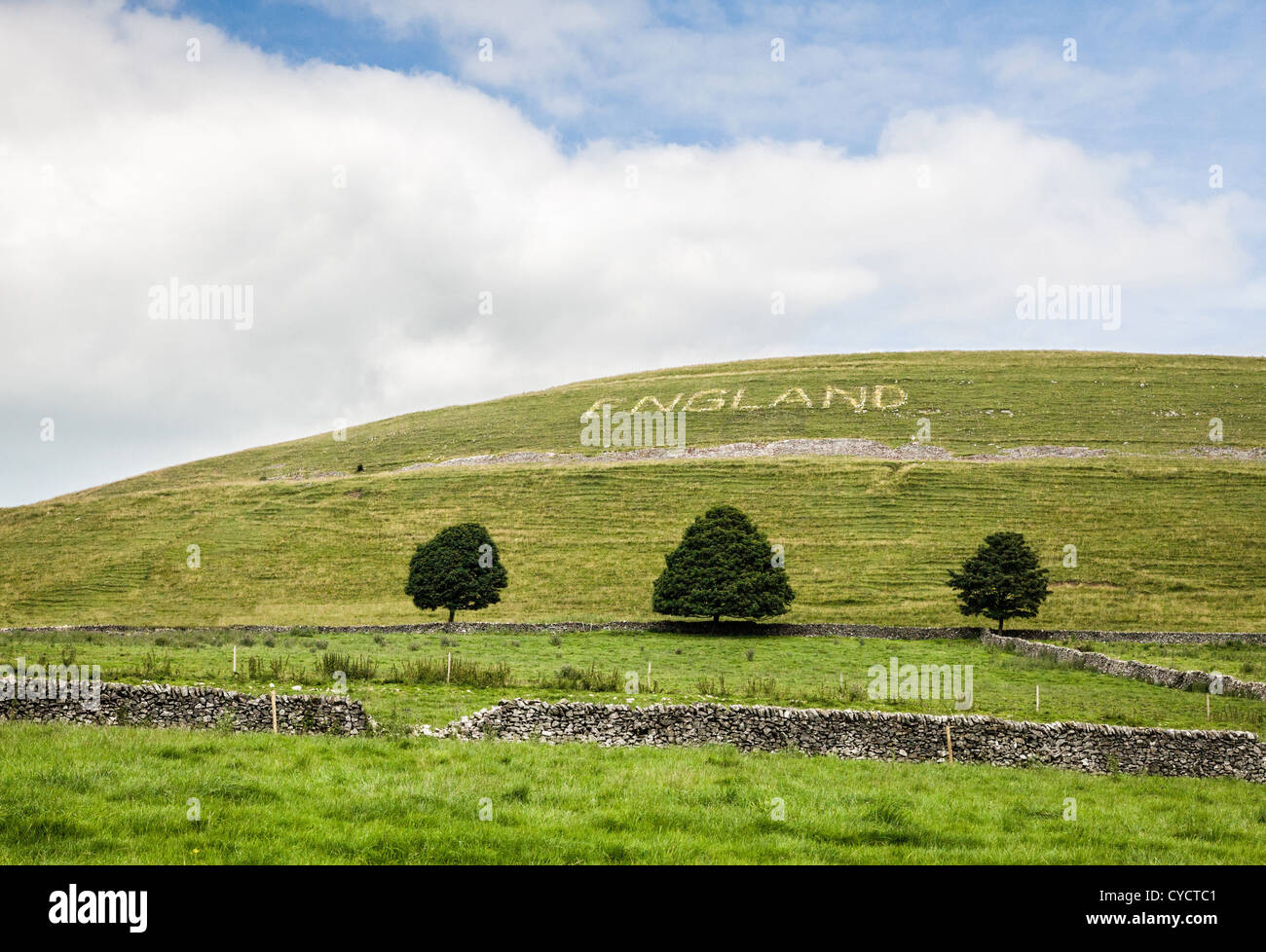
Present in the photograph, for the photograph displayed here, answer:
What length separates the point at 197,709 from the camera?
17.8 m

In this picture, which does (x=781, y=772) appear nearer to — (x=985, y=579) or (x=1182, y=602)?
(x=985, y=579)

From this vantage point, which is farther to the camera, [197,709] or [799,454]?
[799,454]

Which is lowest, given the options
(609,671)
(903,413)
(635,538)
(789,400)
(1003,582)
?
(609,671)

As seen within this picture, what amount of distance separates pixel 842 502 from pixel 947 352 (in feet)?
245

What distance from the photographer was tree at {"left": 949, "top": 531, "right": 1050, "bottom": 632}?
5256cm

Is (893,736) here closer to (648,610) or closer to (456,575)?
(456,575)

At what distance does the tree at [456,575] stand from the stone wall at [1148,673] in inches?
1242

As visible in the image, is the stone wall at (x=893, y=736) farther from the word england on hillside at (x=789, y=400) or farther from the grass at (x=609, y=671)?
the word england on hillside at (x=789, y=400)

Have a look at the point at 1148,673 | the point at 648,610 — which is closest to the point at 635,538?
the point at 648,610

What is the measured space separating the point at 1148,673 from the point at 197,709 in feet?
102

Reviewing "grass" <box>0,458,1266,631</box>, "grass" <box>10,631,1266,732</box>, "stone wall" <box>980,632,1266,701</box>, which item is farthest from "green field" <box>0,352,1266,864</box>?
"stone wall" <box>980,632,1266,701</box>

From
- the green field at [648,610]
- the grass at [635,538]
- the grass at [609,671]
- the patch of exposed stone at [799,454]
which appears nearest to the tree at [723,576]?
the grass at [609,671]

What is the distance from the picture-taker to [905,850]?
10.0m

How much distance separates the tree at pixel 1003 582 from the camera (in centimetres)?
5256
